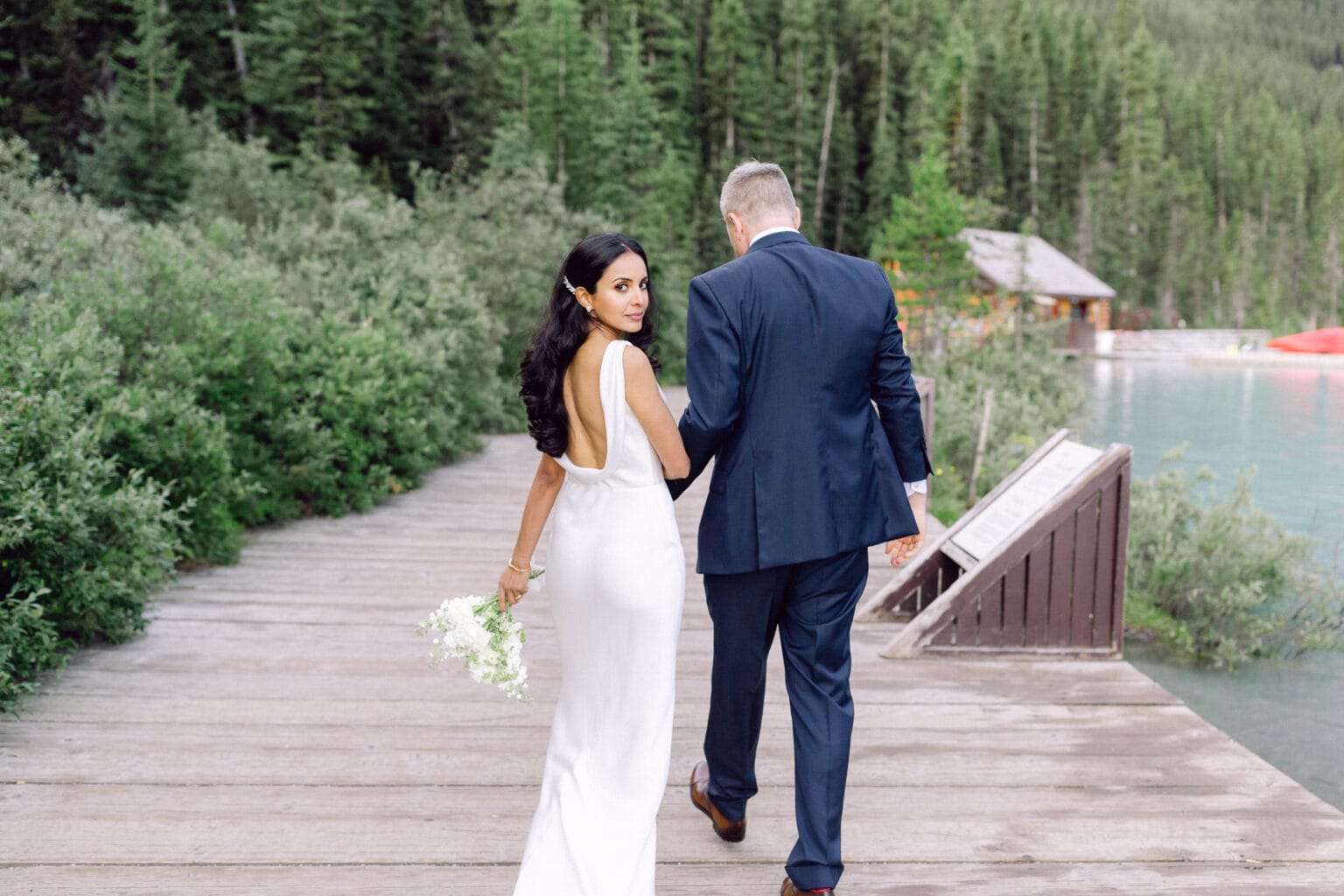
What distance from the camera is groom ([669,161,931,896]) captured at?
2580 mm

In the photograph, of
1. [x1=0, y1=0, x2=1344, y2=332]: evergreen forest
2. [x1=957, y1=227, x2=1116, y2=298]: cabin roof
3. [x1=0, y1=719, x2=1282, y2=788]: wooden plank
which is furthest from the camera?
[x1=957, y1=227, x2=1116, y2=298]: cabin roof

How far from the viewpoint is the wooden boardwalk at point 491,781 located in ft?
9.20

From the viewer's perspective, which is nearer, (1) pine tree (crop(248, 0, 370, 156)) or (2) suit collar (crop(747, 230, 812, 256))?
(2) suit collar (crop(747, 230, 812, 256))

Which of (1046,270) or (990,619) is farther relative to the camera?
(1046,270)

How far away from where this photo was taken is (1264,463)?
50.2 feet

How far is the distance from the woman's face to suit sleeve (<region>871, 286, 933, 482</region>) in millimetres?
613

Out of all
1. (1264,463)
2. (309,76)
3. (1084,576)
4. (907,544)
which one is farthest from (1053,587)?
(309,76)

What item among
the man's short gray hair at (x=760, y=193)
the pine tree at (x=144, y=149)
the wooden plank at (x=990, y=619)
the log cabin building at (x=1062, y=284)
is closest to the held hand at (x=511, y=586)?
the man's short gray hair at (x=760, y=193)

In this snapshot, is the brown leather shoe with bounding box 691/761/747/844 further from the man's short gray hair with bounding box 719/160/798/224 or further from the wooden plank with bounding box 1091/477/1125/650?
the wooden plank with bounding box 1091/477/1125/650

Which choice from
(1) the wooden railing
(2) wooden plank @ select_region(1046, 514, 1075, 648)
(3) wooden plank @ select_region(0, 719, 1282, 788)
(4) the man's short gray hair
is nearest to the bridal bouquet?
(3) wooden plank @ select_region(0, 719, 1282, 788)

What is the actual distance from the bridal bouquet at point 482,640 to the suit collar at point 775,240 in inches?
43.4

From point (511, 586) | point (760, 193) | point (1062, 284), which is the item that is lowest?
point (1062, 284)

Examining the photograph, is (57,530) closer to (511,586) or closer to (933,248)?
(511,586)

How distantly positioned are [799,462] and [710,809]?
1076mm
